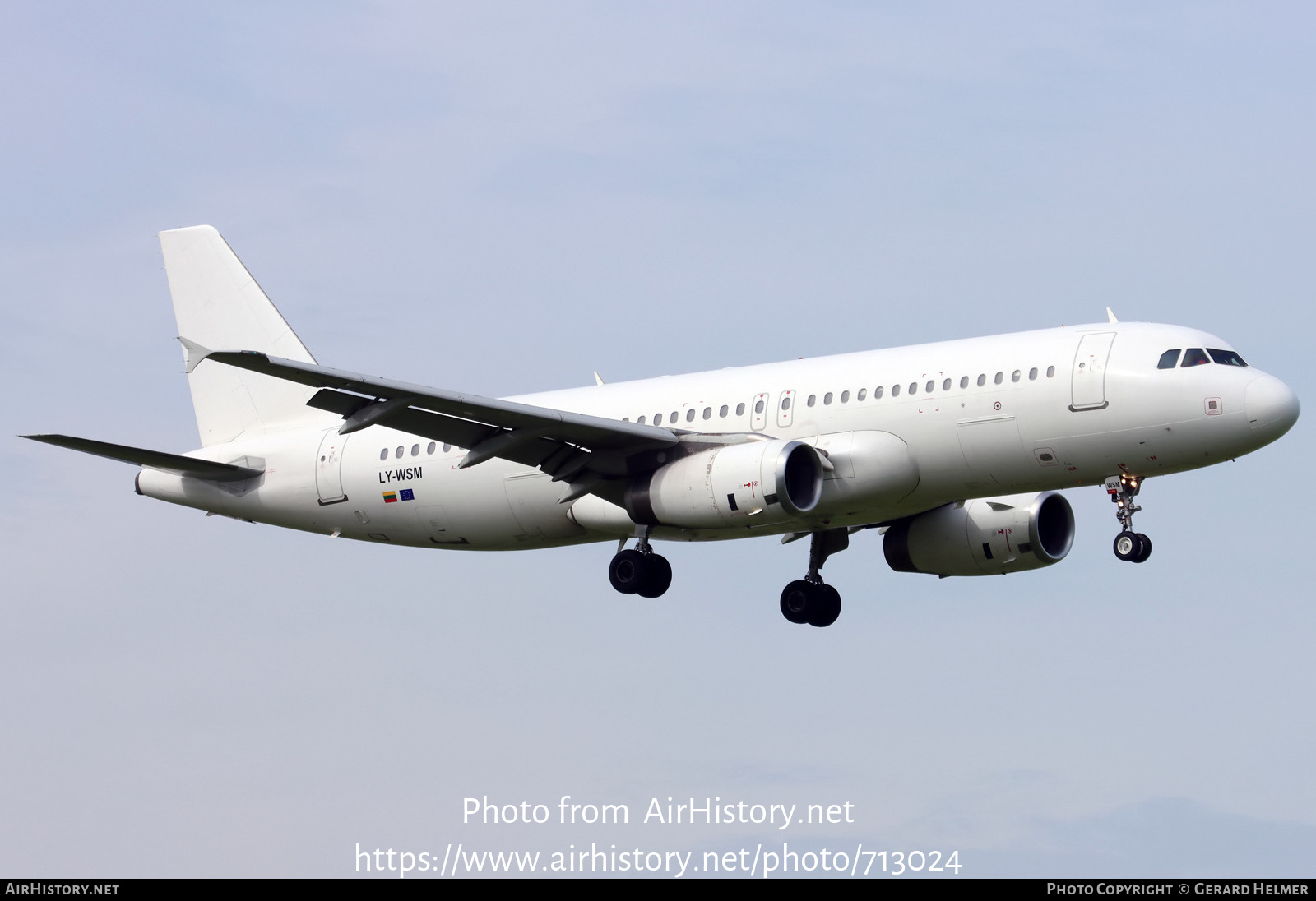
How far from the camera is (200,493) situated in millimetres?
43625

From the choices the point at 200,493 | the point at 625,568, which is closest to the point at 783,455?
the point at 625,568

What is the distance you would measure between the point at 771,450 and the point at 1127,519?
6696 mm

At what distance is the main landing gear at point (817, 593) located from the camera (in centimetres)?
4234

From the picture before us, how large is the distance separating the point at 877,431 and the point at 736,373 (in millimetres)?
4092

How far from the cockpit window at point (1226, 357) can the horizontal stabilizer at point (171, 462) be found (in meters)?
21.0

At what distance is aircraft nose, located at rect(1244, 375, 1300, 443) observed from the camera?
112 ft

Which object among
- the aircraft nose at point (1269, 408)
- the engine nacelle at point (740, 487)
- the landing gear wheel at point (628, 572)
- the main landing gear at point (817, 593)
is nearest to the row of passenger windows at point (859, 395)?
the engine nacelle at point (740, 487)

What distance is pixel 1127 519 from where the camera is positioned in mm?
35375

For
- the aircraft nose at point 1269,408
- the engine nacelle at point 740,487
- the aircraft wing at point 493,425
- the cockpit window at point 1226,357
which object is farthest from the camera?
the engine nacelle at point 740,487

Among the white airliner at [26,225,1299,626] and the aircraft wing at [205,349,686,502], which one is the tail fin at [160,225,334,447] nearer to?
the white airliner at [26,225,1299,626]

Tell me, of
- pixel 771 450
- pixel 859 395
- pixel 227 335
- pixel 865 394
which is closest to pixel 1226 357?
pixel 865 394

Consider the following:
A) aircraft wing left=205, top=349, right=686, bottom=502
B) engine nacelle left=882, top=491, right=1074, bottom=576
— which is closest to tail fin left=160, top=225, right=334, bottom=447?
aircraft wing left=205, top=349, right=686, bottom=502

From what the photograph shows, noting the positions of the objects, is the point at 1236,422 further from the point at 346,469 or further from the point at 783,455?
the point at 346,469

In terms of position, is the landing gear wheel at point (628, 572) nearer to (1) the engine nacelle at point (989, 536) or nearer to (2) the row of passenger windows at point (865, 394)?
(2) the row of passenger windows at point (865, 394)
